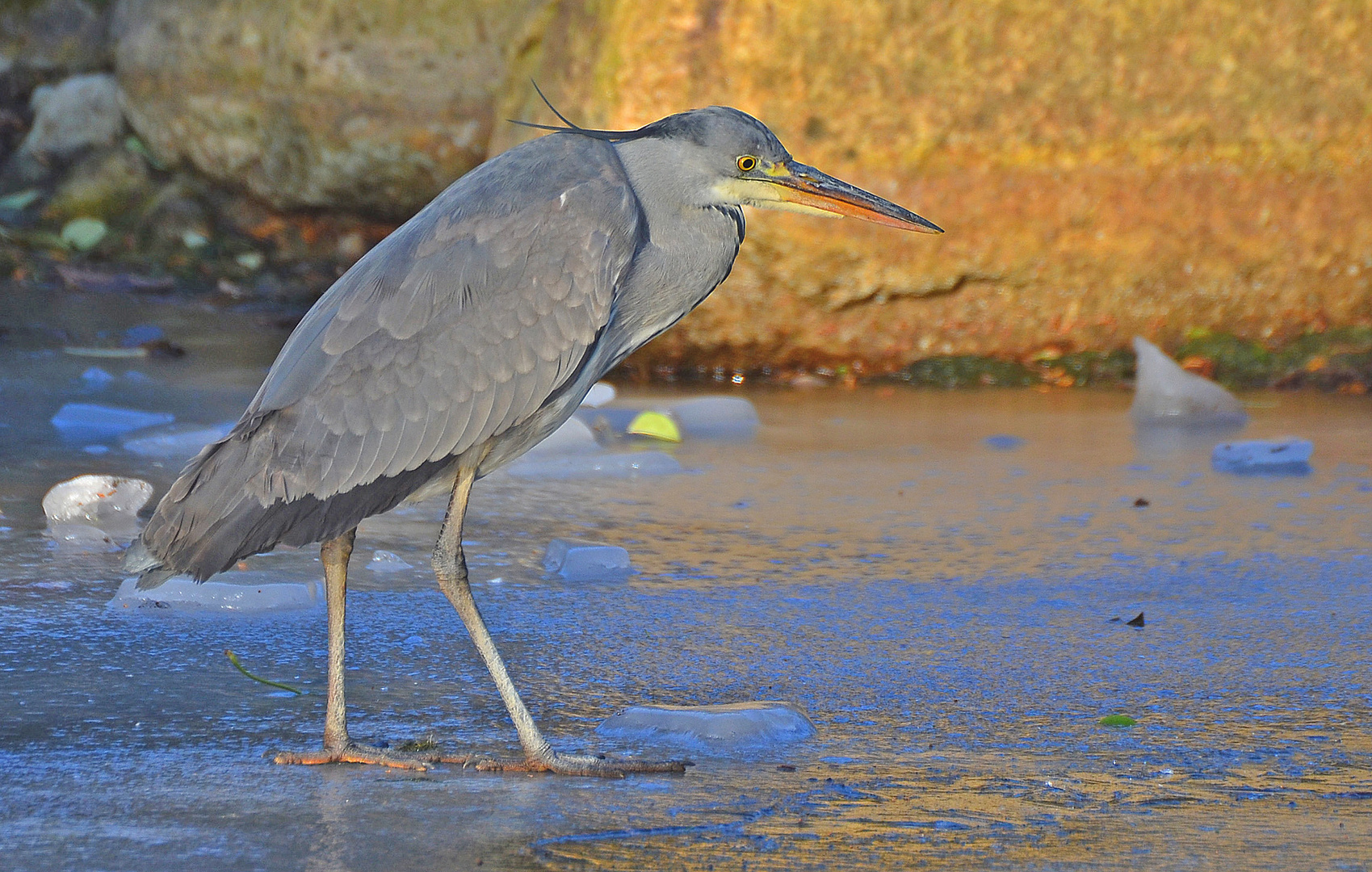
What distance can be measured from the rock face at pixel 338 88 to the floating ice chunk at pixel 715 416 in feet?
8.01

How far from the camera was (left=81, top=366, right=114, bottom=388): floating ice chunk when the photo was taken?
6.10m

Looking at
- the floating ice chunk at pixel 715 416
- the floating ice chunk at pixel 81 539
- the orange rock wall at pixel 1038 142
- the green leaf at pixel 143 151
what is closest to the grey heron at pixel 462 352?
the floating ice chunk at pixel 81 539

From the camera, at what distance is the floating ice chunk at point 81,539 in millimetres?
4160

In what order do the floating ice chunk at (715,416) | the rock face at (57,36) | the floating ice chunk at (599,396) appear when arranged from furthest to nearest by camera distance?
the rock face at (57,36) < the floating ice chunk at (599,396) < the floating ice chunk at (715,416)

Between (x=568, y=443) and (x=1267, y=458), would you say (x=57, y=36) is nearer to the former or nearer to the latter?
(x=568, y=443)

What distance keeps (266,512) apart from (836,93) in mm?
3850

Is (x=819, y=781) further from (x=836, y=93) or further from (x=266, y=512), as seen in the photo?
(x=836, y=93)

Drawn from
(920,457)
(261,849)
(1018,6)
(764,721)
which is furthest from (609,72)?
(261,849)

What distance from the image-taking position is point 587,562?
4039 millimetres

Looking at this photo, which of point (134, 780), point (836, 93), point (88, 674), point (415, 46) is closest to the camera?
point (134, 780)

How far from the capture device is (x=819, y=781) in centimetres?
270

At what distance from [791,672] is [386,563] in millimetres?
1234

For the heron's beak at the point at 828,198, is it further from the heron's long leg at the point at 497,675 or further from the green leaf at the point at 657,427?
the green leaf at the point at 657,427

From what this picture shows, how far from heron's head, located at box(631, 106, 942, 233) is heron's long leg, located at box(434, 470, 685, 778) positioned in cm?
76
